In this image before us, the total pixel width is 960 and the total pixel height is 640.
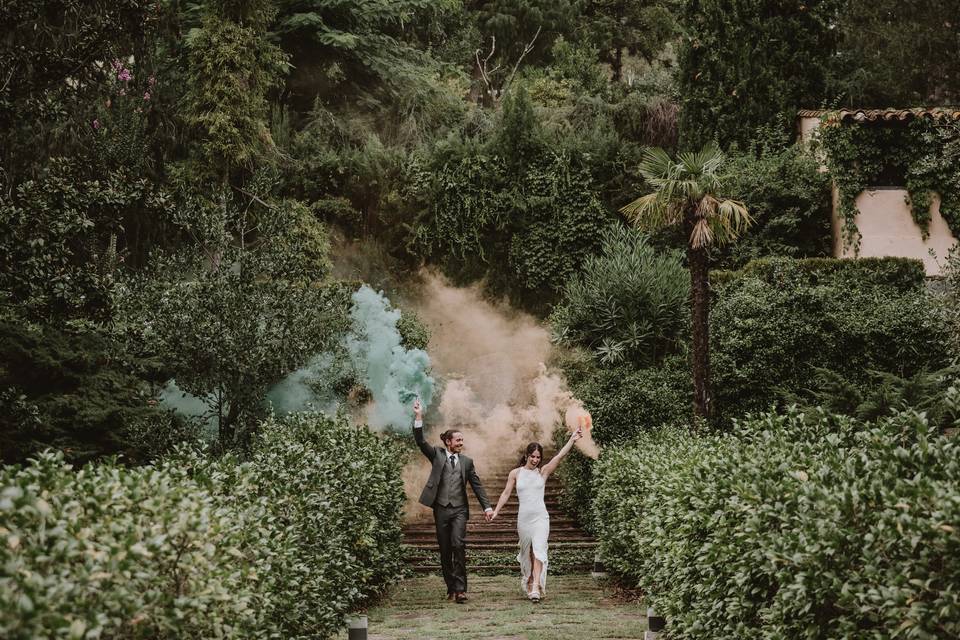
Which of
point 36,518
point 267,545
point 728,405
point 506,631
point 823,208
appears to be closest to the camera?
point 36,518

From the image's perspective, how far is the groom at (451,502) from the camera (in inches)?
446

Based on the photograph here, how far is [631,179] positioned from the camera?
923 inches

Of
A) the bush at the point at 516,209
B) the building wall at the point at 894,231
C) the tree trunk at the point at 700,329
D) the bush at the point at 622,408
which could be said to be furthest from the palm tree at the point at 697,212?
the bush at the point at 516,209

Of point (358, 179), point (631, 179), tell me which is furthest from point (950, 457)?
point (358, 179)

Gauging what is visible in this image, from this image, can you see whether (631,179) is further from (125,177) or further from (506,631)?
(506,631)

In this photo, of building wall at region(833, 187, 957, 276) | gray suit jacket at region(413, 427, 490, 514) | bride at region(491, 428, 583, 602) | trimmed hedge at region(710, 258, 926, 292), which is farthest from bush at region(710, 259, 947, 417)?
gray suit jacket at region(413, 427, 490, 514)

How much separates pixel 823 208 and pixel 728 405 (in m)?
5.91

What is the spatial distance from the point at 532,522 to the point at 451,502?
96 cm

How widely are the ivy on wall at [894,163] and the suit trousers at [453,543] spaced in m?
12.4

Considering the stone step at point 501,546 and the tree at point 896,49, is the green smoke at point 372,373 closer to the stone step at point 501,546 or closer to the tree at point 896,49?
the stone step at point 501,546

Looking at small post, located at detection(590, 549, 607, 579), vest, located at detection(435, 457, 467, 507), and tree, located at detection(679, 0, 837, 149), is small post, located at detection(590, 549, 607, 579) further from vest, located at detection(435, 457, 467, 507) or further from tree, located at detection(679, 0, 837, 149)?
tree, located at detection(679, 0, 837, 149)

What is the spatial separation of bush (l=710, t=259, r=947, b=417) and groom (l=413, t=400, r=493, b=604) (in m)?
7.38

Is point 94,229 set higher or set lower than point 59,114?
lower

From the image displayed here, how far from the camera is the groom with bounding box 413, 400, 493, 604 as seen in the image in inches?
446
